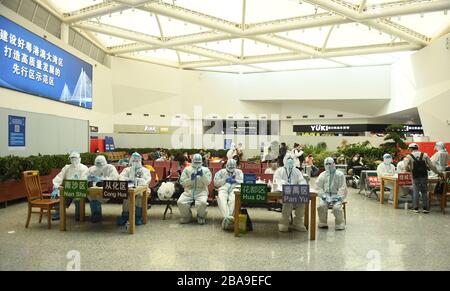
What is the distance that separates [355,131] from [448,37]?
9820 millimetres

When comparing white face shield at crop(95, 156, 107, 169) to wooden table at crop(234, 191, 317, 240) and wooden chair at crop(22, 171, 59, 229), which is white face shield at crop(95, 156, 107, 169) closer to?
wooden chair at crop(22, 171, 59, 229)

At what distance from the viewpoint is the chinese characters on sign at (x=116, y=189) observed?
18.6 ft

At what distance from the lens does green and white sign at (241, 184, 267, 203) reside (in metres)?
5.55

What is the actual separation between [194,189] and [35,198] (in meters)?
2.92

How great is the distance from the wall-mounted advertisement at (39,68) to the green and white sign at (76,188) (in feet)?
20.4

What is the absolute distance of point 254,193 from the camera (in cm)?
556

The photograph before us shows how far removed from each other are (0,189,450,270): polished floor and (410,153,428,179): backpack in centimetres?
121

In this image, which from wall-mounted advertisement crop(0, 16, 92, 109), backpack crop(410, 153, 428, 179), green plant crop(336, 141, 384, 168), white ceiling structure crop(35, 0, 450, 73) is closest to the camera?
backpack crop(410, 153, 428, 179)

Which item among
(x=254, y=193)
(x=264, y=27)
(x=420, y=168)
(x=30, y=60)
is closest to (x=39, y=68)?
(x=30, y=60)

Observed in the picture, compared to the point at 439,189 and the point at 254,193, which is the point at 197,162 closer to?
the point at 254,193

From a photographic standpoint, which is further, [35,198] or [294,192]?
[35,198]

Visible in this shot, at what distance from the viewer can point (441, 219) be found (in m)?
7.22

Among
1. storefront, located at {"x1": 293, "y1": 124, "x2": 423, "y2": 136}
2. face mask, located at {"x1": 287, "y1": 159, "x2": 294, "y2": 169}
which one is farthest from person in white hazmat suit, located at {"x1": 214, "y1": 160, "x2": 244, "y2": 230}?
storefront, located at {"x1": 293, "y1": 124, "x2": 423, "y2": 136}
